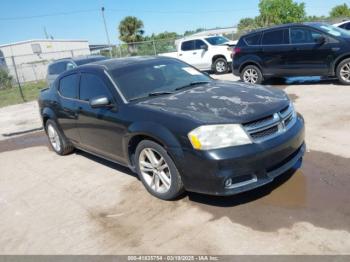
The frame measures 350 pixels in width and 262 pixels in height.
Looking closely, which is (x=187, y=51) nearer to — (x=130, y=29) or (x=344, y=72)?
(x=344, y=72)

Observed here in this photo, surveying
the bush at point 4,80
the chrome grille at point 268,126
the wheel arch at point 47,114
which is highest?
the chrome grille at point 268,126

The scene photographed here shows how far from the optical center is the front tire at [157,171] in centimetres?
396

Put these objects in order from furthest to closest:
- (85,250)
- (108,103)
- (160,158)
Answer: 1. (108,103)
2. (160,158)
3. (85,250)

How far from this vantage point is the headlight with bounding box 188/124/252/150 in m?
3.57

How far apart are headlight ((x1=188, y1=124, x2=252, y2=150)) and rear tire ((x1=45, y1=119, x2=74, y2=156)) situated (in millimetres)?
3547

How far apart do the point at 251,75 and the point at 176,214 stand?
8228 millimetres

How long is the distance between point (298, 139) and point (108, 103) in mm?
2365

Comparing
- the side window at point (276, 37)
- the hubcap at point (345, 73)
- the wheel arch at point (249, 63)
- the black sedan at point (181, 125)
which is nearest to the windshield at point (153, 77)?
the black sedan at point (181, 125)

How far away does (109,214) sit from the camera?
425 cm

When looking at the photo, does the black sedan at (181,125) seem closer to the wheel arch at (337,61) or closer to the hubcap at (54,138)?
the hubcap at (54,138)

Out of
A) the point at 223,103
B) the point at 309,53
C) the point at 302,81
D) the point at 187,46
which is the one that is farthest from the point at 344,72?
the point at 187,46

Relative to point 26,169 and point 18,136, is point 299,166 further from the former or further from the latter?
point 18,136

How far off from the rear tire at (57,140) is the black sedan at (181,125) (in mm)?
753

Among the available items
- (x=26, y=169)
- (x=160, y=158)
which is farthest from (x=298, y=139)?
(x=26, y=169)
